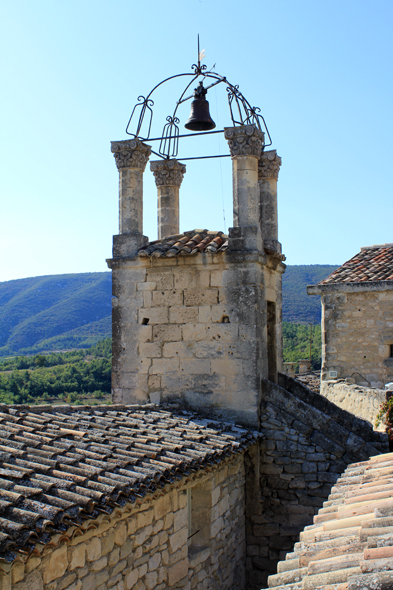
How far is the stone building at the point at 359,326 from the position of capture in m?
13.2

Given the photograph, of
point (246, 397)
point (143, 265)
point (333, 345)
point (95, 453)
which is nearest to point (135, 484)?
point (95, 453)

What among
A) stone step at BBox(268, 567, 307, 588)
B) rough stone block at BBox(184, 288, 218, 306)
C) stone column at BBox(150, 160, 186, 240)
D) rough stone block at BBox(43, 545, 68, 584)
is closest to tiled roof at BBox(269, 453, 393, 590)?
stone step at BBox(268, 567, 307, 588)

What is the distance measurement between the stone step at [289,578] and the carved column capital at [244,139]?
5.83 meters

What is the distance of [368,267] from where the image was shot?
14188 millimetres

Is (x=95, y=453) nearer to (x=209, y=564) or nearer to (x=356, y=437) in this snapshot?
(x=209, y=564)

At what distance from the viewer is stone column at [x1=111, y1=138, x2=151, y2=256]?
8.50m

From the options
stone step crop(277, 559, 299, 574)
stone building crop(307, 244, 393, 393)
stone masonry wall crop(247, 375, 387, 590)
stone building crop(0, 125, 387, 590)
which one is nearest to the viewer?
stone step crop(277, 559, 299, 574)

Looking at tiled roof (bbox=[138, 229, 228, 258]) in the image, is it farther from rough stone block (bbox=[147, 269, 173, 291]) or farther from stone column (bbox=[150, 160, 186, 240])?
stone column (bbox=[150, 160, 186, 240])

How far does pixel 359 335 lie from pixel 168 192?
6.14 metres

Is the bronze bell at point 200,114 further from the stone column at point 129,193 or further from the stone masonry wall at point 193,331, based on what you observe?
the stone masonry wall at point 193,331

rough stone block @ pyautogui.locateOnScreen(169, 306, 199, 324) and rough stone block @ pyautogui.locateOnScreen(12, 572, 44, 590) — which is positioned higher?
rough stone block @ pyautogui.locateOnScreen(169, 306, 199, 324)

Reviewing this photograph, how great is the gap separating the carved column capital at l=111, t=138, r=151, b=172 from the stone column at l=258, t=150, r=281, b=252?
6.34 ft

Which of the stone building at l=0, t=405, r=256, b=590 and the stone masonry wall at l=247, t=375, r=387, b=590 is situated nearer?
the stone building at l=0, t=405, r=256, b=590

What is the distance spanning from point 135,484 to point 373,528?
1.93 metres
